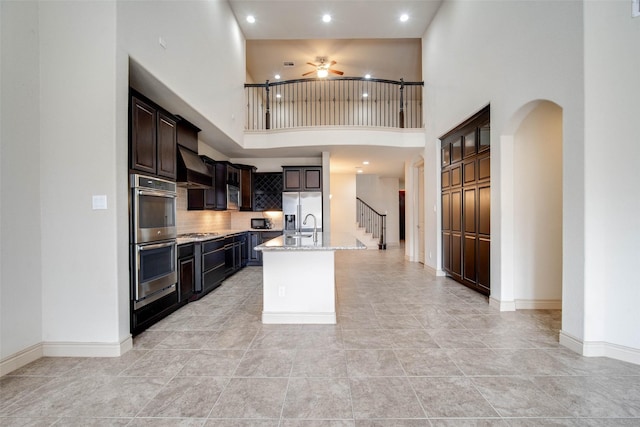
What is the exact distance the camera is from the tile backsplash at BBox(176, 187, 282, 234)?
5.14 meters

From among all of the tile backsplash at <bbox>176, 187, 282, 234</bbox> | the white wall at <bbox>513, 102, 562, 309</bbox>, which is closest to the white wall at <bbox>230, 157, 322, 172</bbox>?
the tile backsplash at <bbox>176, 187, 282, 234</bbox>

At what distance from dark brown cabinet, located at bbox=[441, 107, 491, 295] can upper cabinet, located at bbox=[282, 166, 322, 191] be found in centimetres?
284

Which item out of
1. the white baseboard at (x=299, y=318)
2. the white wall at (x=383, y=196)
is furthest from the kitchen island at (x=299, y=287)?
the white wall at (x=383, y=196)

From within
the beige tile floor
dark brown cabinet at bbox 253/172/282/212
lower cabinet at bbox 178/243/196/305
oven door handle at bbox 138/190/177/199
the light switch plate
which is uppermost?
dark brown cabinet at bbox 253/172/282/212

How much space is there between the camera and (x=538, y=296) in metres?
3.68

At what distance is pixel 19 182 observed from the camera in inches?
92.9

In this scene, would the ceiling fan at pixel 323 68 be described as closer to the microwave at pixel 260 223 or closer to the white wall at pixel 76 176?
the microwave at pixel 260 223

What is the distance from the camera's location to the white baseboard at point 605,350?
2.38m

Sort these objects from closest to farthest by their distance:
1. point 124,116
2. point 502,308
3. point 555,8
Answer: point 124,116
point 555,8
point 502,308

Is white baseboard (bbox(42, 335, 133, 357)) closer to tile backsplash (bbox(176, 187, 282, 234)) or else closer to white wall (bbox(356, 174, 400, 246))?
tile backsplash (bbox(176, 187, 282, 234))

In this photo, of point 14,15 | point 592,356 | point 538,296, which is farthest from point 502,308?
point 14,15

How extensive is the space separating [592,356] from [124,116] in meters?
4.52

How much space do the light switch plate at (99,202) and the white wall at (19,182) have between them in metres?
0.46

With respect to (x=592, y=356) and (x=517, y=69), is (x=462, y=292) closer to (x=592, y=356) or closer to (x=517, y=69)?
(x=592, y=356)
